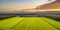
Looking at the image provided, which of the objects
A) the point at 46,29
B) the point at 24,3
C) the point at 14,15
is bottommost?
the point at 46,29

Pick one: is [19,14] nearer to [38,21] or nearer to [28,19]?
[28,19]

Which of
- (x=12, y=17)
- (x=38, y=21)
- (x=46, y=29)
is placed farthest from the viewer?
(x=12, y=17)

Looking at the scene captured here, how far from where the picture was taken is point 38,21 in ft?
11.7

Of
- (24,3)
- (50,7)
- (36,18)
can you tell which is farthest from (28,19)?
(50,7)

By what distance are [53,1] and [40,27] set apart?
98cm

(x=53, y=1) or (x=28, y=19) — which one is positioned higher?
(x=53, y=1)

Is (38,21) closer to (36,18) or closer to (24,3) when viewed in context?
(36,18)

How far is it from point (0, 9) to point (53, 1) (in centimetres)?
146

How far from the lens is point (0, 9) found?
3.60m

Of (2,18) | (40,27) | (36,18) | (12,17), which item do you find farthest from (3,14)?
(40,27)

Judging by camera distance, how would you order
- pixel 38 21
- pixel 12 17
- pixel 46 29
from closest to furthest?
pixel 46 29 < pixel 38 21 < pixel 12 17

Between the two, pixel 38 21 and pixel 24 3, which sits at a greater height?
pixel 24 3

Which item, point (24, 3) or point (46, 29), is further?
point (24, 3)

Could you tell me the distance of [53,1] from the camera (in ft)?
12.0
